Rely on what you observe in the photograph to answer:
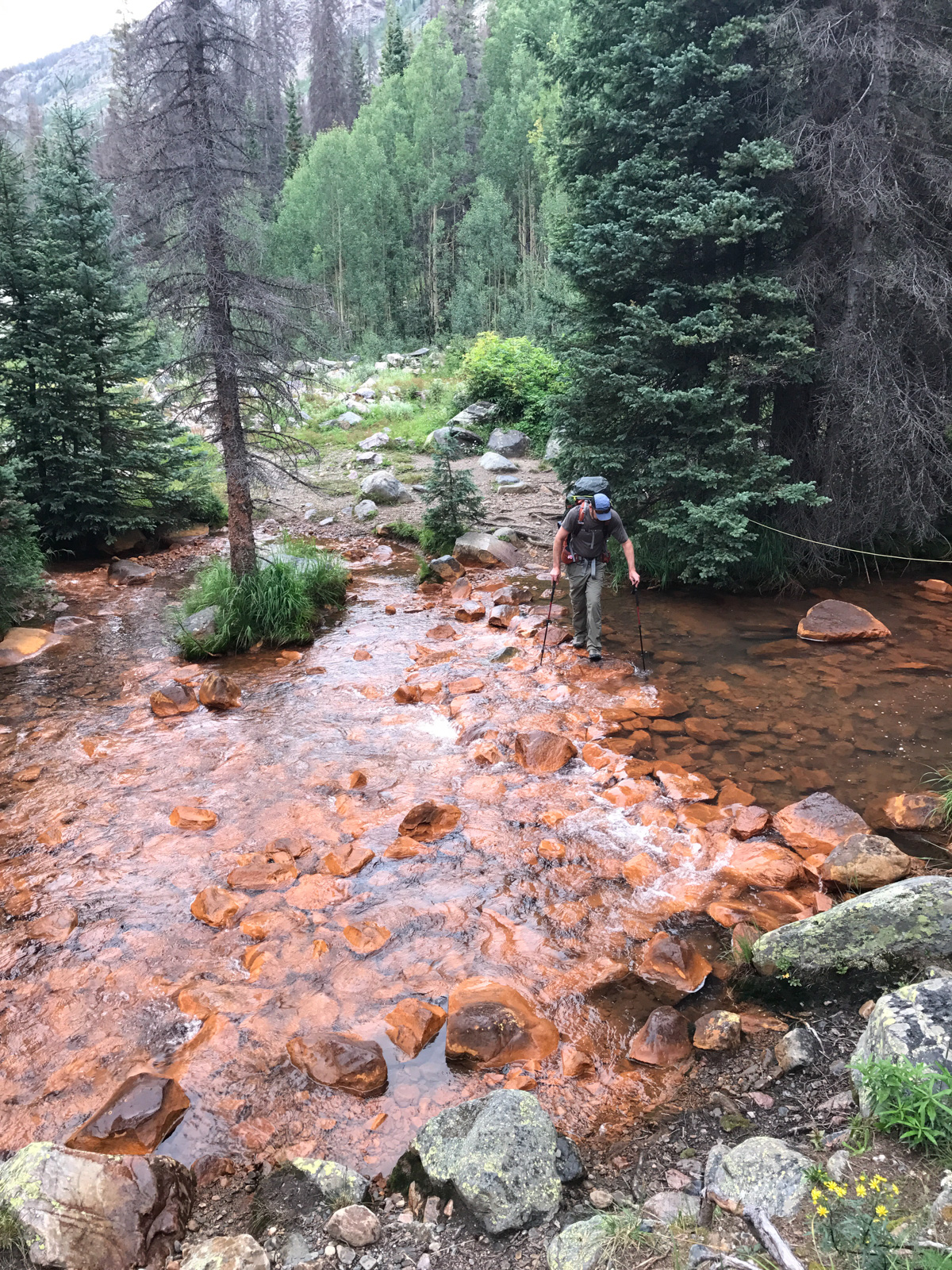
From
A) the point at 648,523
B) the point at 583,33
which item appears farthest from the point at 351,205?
the point at 648,523

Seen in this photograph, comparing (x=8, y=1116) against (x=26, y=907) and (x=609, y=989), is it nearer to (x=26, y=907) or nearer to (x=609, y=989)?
(x=26, y=907)

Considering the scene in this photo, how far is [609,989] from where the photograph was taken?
423 centimetres

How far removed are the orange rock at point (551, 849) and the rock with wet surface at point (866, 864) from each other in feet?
5.90

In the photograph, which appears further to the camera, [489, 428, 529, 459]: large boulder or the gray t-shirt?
[489, 428, 529, 459]: large boulder

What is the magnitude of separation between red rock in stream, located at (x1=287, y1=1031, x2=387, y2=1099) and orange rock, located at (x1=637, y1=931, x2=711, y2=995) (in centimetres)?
159

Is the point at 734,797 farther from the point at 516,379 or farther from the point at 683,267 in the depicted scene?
the point at 516,379

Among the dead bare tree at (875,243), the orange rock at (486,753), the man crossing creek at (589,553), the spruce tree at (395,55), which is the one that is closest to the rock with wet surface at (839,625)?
the dead bare tree at (875,243)

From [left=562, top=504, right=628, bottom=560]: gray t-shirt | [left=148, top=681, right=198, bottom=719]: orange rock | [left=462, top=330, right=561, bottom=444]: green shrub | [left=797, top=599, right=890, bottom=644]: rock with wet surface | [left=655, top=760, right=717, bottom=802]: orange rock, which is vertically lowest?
[left=655, top=760, right=717, bottom=802]: orange rock

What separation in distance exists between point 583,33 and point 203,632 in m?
9.73

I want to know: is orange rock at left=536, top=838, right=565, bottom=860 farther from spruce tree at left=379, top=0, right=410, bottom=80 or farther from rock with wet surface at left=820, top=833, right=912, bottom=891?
spruce tree at left=379, top=0, right=410, bottom=80

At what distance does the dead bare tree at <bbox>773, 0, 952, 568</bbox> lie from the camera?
8844 mm

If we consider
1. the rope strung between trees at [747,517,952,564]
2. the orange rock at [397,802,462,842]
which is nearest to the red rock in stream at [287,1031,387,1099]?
the orange rock at [397,802,462,842]

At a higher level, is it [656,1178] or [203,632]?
[203,632]

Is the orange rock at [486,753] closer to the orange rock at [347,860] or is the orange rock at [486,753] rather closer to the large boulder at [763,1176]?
the orange rock at [347,860]
